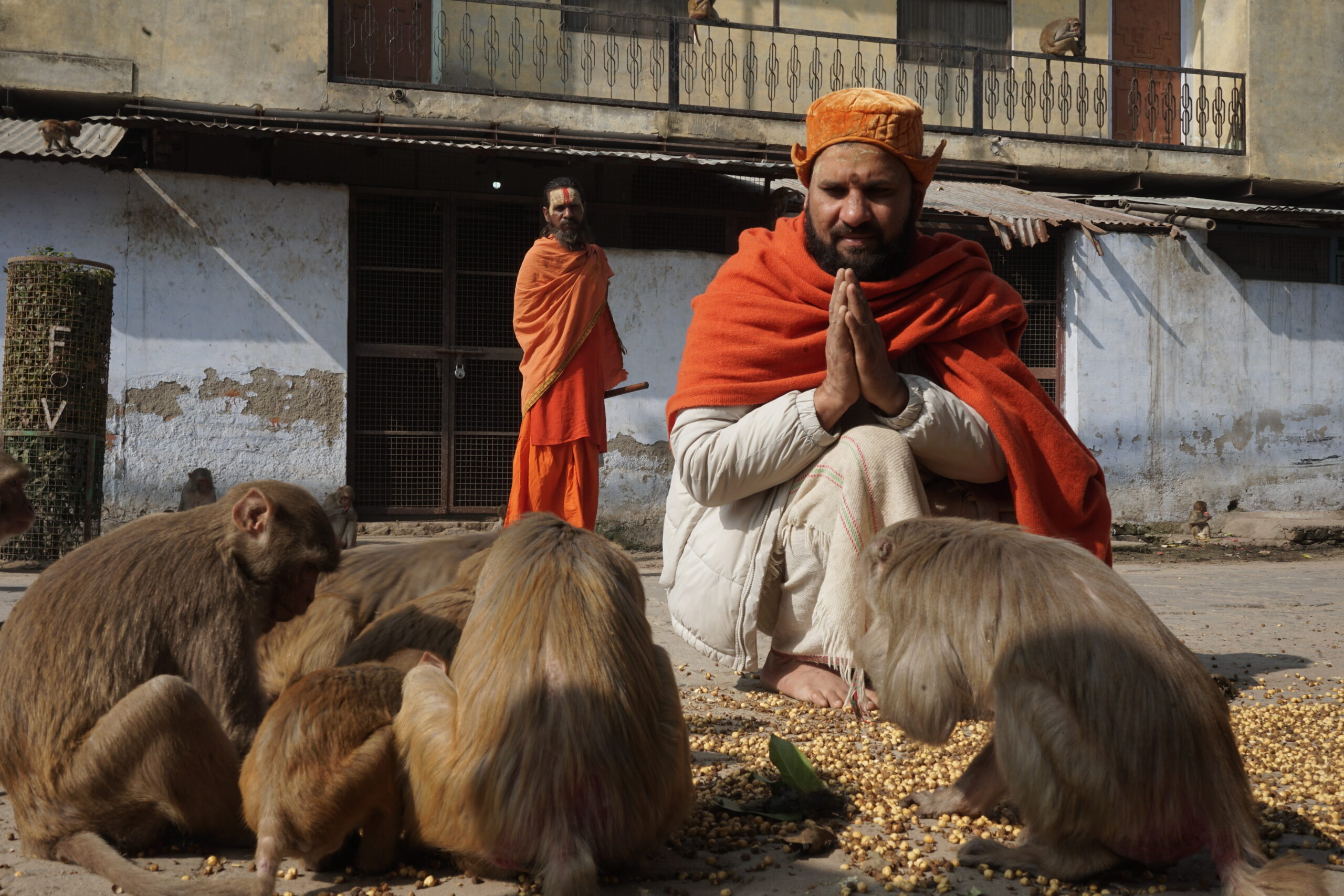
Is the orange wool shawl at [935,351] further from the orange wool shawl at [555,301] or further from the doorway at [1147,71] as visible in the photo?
the doorway at [1147,71]

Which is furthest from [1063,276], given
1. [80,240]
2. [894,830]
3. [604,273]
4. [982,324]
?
[894,830]

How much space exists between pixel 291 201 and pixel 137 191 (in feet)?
Result: 4.45

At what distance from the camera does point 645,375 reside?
11.6 meters

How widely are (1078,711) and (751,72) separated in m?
13.2

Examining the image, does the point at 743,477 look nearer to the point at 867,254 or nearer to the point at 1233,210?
the point at 867,254

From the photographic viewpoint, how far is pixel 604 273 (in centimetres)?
795

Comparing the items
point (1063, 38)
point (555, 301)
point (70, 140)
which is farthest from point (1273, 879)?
point (1063, 38)

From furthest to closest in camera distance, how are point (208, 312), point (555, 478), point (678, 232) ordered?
point (678, 232)
point (208, 312)
point (555, 478)

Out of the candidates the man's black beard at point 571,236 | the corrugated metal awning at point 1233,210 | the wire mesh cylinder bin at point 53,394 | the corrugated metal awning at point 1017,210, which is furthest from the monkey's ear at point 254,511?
the corrugated metal awning at point 1233,210

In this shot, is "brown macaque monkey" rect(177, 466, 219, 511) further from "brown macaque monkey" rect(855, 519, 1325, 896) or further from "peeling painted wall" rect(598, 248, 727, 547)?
"brown macaque monkey" rect(855, 519, 1325, 896)

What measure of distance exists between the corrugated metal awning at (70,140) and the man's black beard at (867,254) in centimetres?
783

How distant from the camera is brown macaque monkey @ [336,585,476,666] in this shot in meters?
3.00

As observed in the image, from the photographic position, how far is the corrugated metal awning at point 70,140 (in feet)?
31.8

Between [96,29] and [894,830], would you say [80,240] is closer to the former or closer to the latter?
[96,29]
